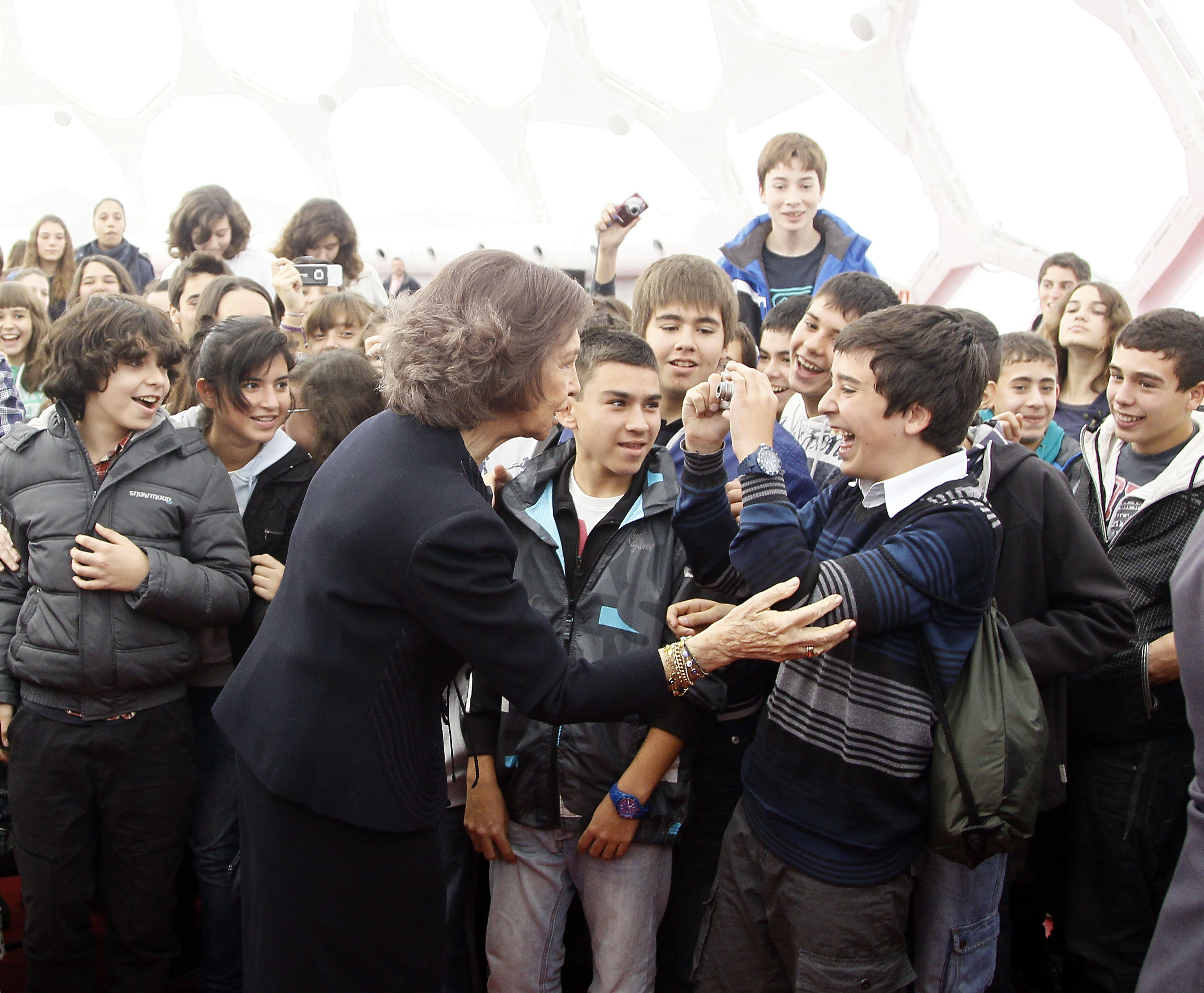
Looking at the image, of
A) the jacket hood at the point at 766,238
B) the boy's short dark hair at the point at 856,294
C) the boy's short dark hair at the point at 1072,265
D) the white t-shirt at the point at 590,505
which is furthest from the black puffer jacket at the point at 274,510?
the boy's short dark hair at the point at 1072,265

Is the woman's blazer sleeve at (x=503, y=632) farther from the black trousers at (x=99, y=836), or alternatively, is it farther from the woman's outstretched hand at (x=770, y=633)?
the black trousers at (x=99, y=836)

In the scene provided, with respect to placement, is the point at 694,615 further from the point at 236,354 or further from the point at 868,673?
the point at 236,354

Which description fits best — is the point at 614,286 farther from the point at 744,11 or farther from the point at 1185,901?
the point at 744,11

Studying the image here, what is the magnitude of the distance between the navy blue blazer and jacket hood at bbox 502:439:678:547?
569 mm

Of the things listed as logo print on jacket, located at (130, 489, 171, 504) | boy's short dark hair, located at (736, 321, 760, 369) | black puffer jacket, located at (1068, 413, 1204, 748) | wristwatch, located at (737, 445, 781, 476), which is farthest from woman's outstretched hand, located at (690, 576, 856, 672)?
boy's short dark hair, located at (736, 321, 760, 369)

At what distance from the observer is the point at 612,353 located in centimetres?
227

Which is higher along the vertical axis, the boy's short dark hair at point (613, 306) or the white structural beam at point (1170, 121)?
the white structural beam at point (1170, 121)

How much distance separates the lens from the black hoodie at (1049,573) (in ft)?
6.54

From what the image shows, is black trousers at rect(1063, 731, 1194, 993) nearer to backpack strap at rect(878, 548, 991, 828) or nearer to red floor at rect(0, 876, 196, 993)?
backpack strap at rect(878, 548, 991, 828)

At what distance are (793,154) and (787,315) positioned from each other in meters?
1.01

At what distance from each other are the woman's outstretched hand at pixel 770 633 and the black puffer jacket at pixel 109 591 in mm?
1233

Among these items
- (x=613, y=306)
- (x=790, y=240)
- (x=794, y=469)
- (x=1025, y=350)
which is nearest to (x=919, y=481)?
(x=794, y=469)

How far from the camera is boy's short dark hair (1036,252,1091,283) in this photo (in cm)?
479

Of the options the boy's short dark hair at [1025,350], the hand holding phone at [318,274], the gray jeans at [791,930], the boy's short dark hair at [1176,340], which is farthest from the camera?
the hand holding phone at [318,274]
